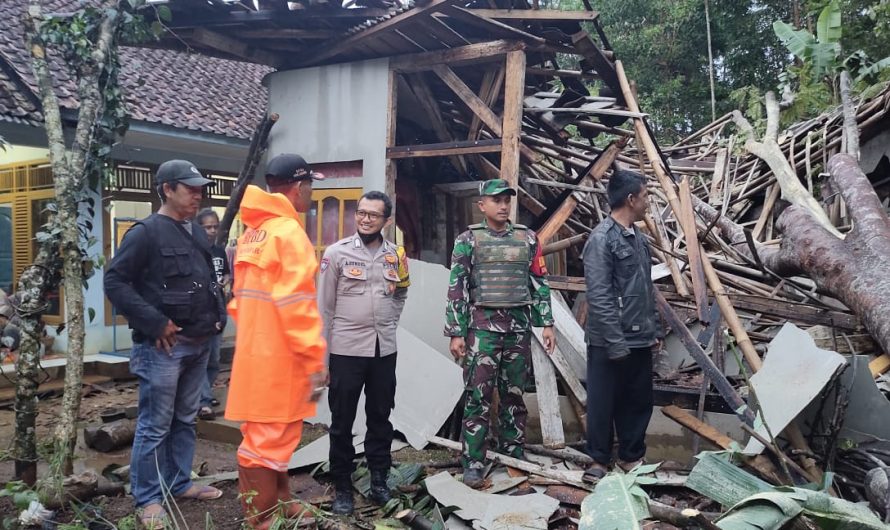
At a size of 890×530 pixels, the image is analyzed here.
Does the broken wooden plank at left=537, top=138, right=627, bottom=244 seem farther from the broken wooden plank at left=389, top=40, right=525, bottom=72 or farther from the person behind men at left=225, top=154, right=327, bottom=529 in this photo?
the person behind men at left=225, top=154, right=327, bottom=529

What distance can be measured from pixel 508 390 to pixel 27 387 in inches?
113

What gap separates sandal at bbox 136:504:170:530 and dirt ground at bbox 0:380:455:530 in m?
0.09

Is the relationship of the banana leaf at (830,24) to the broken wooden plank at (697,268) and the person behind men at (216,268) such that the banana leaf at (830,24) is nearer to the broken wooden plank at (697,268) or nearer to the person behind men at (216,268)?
the broken wooden plank at (697,268)

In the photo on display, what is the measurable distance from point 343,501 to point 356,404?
1.81ft

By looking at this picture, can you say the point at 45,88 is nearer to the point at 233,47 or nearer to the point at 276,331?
the point at 276,331

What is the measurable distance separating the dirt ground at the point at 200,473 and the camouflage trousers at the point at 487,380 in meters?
0.48

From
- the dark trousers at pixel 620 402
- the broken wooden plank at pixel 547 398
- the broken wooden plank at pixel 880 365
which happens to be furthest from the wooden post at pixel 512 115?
the broken wooden plank at pixel 880 365

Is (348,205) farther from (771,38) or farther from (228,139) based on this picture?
(771,38)

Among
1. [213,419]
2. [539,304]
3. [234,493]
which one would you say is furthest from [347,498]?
[213,419]

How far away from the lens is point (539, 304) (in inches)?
169

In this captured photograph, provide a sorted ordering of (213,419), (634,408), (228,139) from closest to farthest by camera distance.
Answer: (634,408), (213,419), (228,139)

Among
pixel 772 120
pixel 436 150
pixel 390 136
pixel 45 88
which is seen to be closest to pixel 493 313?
pixel 436 150

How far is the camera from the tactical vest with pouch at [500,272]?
4109 mm

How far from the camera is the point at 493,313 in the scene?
4.11 m
